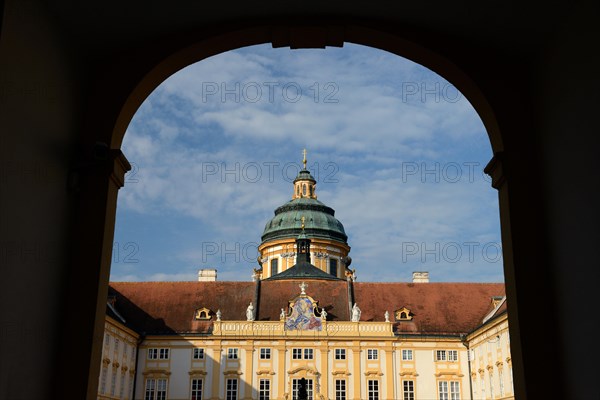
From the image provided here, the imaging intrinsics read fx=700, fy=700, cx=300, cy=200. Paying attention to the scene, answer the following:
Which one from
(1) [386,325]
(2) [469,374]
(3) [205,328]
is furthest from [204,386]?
(2) [469,374]

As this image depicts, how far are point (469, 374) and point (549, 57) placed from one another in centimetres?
3328

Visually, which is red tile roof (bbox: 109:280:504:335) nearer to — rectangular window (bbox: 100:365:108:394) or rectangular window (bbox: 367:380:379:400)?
rectangular window (bbox: 367:380:379:400)

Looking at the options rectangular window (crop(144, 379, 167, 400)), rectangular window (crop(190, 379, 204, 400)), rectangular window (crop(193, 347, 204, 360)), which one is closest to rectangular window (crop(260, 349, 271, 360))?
rectangular window (crop(193, 347, 204, 360))

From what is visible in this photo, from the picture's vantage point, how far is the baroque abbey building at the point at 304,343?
3631 cm

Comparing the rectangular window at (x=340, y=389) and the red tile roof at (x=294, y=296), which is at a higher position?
the red tile roof at (x=294, y=296)

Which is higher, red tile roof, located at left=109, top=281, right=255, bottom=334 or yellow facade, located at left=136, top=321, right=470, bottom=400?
red tile roof, located at left=109, top=281, right=255, bottom=334

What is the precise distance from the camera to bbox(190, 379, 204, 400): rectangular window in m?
36.2

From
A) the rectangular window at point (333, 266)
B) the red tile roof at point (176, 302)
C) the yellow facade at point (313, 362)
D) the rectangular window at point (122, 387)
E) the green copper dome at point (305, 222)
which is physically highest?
the green copper dome at point (305, 222)

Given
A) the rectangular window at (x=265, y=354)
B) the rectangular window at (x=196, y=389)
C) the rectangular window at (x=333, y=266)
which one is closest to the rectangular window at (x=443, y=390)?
the rectangular window at (x=265, y=354)

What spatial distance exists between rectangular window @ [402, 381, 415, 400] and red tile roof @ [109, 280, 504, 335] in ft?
9.14

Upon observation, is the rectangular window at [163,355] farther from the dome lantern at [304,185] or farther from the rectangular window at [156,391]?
the dome lantern at [304,185]

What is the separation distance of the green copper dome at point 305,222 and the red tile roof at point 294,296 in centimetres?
908

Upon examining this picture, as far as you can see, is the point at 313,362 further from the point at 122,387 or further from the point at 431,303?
the point at 122,387

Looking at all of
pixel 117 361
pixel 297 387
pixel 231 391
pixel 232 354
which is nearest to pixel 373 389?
pixel 297 387
